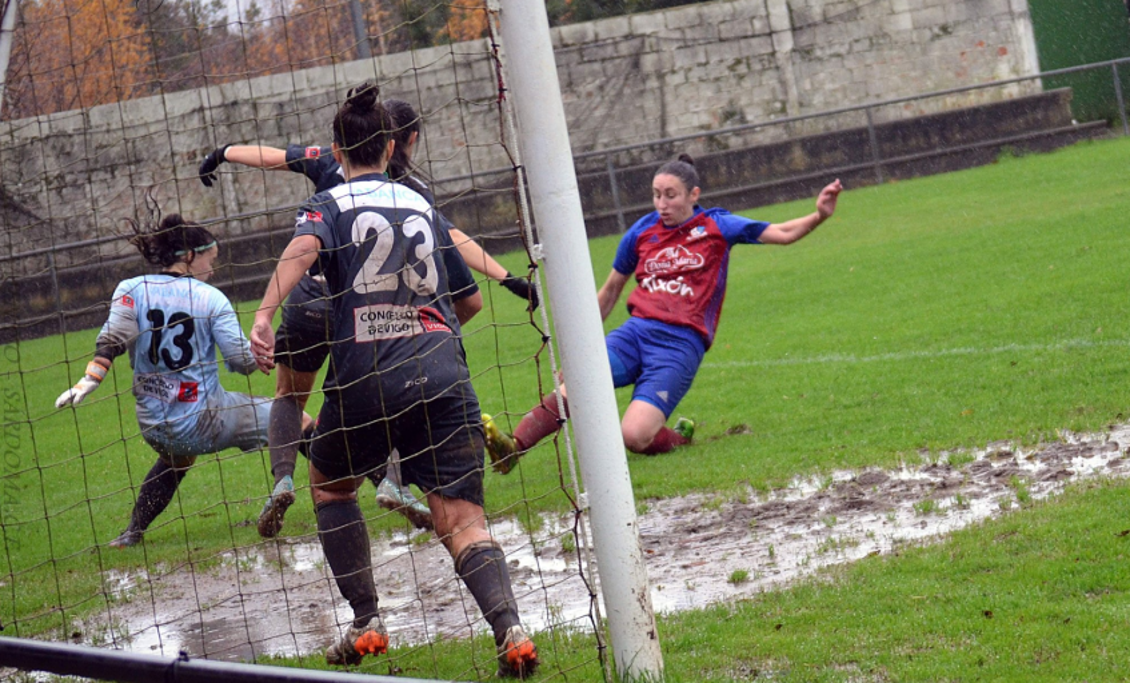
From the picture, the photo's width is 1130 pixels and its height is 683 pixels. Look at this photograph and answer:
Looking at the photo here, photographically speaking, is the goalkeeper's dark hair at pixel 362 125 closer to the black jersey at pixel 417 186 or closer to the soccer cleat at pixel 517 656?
the black jersey at pixel 417 186

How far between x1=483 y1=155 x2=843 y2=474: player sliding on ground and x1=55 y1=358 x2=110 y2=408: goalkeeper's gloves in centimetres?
218

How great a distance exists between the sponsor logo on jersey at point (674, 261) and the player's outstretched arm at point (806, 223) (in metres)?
0.40

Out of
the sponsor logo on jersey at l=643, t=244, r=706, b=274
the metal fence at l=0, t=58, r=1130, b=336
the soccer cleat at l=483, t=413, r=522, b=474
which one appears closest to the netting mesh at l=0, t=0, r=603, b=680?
the soccer cleat at l=483, t=413, r=522, b=474

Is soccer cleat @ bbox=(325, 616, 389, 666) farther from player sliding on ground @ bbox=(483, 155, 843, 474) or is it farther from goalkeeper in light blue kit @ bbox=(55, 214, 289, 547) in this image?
player sliding on ground @ bbox=(483, 155, 843, 474)

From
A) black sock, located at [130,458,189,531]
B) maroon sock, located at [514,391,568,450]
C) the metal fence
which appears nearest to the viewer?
black sock, located at [130,458,189,531]

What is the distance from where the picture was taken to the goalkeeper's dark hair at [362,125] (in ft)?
13.9

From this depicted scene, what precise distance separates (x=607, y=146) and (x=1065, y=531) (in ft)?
58.5

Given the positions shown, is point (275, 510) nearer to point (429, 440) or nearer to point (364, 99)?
point (429, 440)

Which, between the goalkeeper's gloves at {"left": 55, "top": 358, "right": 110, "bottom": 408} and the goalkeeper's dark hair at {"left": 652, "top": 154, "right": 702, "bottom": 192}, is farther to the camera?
the goalkeeper's dark hair at {"left": 652, "top": 154, "right": 702, "bottom": 192}

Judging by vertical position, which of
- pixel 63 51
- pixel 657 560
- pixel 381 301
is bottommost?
pixel 657 560

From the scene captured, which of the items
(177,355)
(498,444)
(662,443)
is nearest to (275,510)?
(498,444)

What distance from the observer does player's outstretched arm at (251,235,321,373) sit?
13.5 feet

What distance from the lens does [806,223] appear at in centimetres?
650

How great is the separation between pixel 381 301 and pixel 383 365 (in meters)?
0.22
